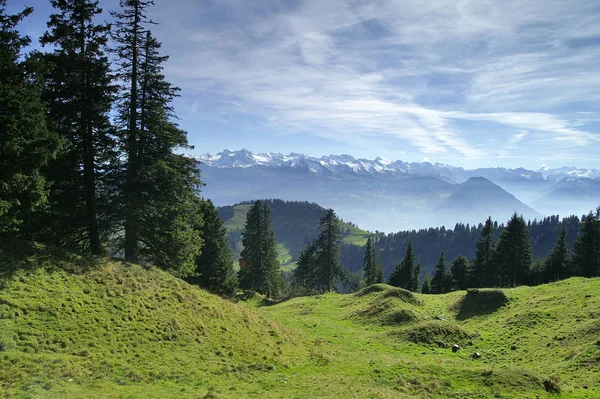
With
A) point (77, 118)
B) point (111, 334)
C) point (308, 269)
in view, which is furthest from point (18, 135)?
point (308, 269)

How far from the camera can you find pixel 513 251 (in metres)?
68.4

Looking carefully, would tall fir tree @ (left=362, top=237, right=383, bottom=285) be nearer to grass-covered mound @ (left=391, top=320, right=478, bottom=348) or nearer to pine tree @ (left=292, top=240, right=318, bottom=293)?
pine tree @ (left=292, top=240, right=318, bottom=293)

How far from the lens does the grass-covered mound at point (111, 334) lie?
1345 centimetres

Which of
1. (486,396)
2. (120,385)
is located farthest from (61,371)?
(486,396)

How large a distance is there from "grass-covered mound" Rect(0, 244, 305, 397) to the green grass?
6 centimetres

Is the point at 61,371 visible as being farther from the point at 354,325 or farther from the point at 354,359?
the point at 354,325

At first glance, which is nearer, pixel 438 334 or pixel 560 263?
pixel 438 334

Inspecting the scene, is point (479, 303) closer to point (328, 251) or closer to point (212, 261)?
point (328, 251)

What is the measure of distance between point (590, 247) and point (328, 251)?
50.1 meters

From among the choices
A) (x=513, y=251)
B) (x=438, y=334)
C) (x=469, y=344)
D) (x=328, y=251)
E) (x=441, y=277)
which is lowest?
(x=441, y=277)

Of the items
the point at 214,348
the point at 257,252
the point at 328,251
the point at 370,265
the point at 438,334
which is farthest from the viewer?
the point at 370,265

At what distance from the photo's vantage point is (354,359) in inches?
864

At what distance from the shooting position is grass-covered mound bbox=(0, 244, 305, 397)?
44.1 feet

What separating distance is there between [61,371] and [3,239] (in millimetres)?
11298
